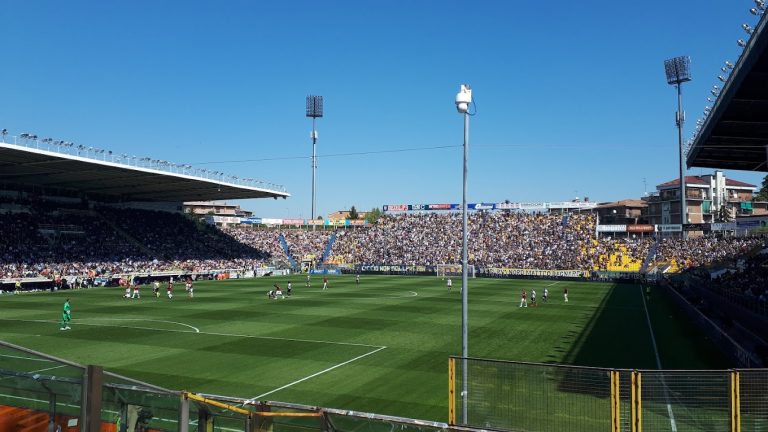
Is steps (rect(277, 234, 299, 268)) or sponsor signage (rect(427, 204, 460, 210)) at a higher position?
sponsor signage (rect(427, 204, 460, 210))

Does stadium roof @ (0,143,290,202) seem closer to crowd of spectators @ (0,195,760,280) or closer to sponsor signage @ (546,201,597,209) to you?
crowd of spectators @ (0,195,760,280)

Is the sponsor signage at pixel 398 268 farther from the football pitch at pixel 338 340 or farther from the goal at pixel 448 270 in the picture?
the football pitch at pixel 338 340

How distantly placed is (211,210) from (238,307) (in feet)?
Answer: 446

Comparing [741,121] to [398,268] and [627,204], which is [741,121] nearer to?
[398,268]

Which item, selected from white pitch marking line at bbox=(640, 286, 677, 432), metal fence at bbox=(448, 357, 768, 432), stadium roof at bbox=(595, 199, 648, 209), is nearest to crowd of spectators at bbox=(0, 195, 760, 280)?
white pitch marking line at bbox=(640, 286, 677, 432)

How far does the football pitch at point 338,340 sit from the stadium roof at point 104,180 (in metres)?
12.2

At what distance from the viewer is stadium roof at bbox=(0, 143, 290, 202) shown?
4772cm

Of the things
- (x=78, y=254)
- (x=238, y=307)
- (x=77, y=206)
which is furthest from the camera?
(x=77, y=206)

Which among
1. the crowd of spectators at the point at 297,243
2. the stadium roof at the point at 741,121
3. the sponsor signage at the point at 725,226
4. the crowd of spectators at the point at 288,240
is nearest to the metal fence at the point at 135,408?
the stadium roof at the point at 741,121

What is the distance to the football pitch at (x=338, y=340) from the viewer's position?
701 inches

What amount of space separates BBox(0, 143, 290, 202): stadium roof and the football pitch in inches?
481

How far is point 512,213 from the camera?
9531 cm

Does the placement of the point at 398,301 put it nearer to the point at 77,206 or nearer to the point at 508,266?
the point at 508,266

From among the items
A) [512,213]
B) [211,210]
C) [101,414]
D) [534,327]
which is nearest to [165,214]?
[512,213]
